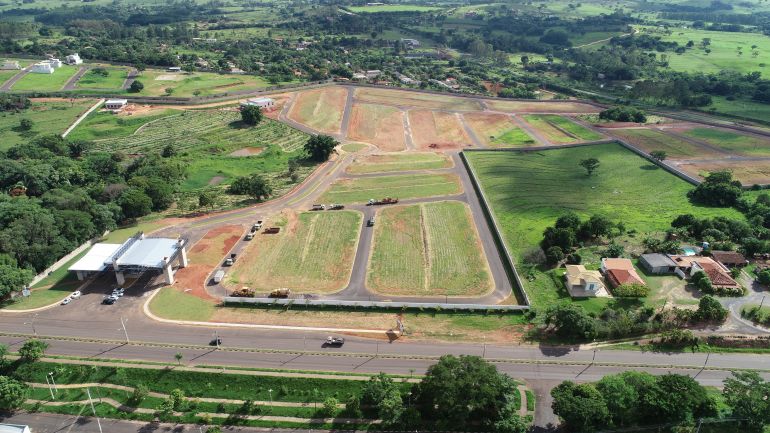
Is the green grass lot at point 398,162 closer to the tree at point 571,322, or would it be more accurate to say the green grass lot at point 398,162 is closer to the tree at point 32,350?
the tree at point 571,322

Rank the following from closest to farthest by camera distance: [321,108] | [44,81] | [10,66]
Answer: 1. [321,108]
2. [44,81]
3. [10,66]

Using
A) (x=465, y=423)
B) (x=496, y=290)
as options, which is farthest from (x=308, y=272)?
(x=465, y=423)

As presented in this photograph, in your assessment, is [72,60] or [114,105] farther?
[72,60]

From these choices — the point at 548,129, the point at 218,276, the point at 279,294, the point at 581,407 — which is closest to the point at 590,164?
the point at 548,129

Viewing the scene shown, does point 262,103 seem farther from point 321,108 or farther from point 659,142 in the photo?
point 659,142

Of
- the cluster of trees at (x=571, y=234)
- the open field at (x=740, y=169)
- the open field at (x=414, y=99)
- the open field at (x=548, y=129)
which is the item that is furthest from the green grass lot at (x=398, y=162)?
the open field at (x=740, y=169)

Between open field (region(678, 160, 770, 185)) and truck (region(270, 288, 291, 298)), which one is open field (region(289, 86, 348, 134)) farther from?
open field (region(678, 160, 770, 185))

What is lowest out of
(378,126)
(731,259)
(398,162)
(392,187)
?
(731,259)
